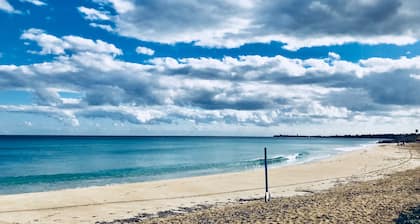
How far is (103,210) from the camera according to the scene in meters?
17.3

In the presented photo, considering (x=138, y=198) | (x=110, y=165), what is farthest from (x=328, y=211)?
(x=110, y=165)

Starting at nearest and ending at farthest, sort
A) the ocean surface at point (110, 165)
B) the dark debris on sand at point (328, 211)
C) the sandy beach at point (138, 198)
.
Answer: the dark debris on sand at point (328, 211)
the sandy beach at point (138, 198)
the ocean surface at point (110, 165)

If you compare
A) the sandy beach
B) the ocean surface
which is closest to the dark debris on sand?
the sandy beach

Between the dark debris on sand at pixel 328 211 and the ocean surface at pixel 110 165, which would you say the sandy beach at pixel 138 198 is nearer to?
the dark debris on sand at pixel 328 211

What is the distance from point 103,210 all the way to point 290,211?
8165 millimetres

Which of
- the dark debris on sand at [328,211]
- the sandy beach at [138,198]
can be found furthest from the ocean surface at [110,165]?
the dark debris on sand at [328,211]

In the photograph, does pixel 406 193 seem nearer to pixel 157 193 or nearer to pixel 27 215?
pixel 157 193

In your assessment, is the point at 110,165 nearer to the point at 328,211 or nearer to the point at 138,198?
the point at 138,198

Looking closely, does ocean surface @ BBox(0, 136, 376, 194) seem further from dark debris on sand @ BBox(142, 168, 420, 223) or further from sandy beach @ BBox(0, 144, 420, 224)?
dark debris on sand @ BBox(142, 168, 420, 223)

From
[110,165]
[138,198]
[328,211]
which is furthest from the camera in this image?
[110,165]

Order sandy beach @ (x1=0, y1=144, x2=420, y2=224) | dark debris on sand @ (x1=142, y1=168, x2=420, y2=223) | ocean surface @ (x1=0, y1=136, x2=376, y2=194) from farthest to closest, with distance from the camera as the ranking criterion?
ocean surface @ (x1=0, y1=136, x2=376, y2=194) → sandy beach @ (x1=0, y1=144, x2=420, y2=224) → dark debris on sand @ (x1=142, y1=168, x2=420, y2=223)

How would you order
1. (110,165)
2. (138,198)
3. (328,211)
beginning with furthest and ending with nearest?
1. (110,165)
2. (138,198)
3. (328,211)

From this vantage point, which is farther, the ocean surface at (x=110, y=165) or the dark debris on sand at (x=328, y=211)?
the ocean surface at (x=110, y=165)

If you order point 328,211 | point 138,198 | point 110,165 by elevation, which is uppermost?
point 328,211
